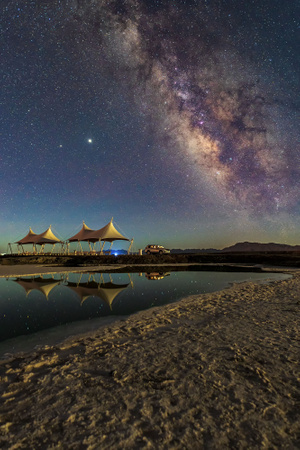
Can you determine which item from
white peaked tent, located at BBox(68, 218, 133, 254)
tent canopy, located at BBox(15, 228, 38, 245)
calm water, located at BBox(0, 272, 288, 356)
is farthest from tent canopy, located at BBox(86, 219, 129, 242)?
calm water, located at BBox(0, 272, 288, 356)

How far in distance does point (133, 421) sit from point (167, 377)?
4.01 feet

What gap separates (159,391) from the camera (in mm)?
3580

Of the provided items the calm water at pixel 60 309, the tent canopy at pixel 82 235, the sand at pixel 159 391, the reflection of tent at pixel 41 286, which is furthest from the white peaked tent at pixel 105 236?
the sand at pixel 159 391

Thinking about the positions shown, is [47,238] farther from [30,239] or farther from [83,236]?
[83,236]

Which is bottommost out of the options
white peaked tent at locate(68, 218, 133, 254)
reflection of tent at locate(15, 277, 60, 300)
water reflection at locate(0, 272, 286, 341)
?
water reflection at locate(0, 272, 286, 341)

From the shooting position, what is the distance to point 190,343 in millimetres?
5578

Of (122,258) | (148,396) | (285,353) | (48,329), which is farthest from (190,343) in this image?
(122,258)

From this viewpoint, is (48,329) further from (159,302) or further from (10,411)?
(159,302)

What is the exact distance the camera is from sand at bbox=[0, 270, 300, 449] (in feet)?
8.79

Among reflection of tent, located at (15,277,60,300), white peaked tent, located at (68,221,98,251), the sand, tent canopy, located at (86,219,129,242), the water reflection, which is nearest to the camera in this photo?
the sand

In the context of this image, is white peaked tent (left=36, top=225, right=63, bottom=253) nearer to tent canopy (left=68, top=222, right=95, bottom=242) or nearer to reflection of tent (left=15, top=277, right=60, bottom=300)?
tent canopy (left=68, top=222, right=95, bottom=242)

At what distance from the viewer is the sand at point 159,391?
2680mm

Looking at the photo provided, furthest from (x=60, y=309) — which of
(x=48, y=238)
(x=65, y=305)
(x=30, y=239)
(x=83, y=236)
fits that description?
(x=30, y=239)

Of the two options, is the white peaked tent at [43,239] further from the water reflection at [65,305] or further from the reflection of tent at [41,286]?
the water reflection at [65,305]
